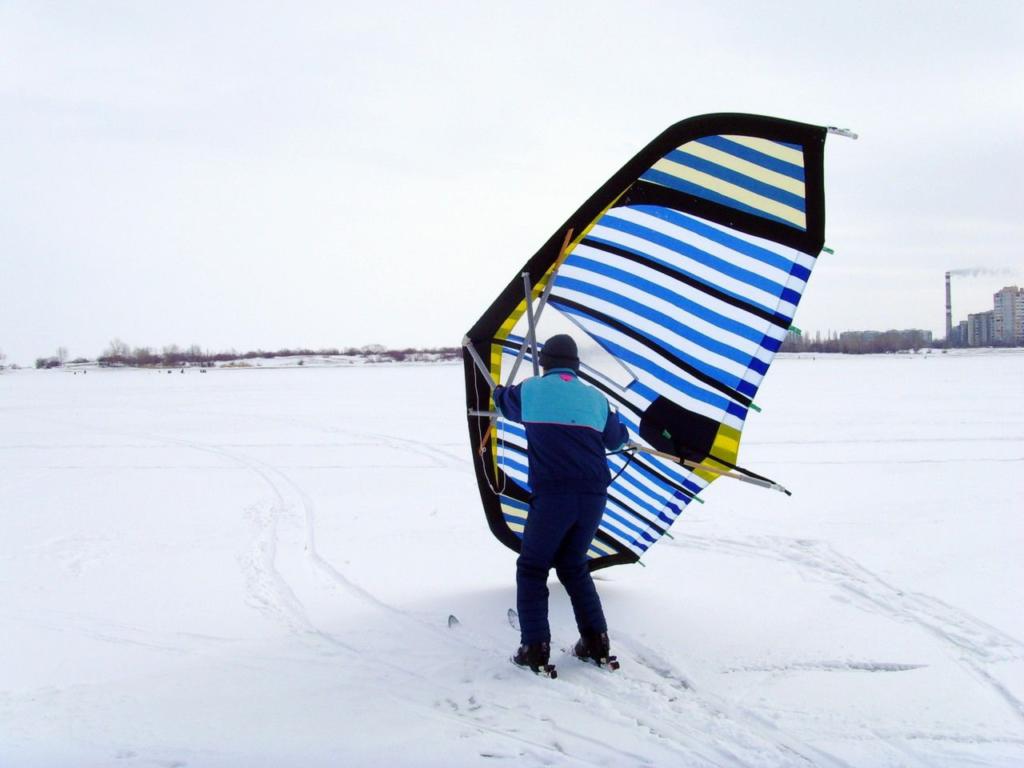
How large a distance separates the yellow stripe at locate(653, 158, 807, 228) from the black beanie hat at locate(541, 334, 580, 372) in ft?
3.08

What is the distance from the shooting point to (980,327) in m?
142

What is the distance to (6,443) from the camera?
579 inches

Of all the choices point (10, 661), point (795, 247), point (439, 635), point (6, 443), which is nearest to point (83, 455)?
point (6, 443)

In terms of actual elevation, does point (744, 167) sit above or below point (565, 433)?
above

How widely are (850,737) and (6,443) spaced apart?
1594cm

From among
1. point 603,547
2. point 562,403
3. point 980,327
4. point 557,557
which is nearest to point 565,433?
point 562,403

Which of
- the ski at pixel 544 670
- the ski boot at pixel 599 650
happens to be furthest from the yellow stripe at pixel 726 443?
Answer: the ski at pixel 544 670

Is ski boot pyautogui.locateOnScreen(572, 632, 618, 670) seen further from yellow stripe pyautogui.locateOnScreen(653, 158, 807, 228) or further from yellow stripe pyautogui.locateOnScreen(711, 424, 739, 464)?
yellow stripe pyautogui.locateOnScreen(653, 158, 807, 228)

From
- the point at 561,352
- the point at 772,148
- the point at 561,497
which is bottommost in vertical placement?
the point at 561,497

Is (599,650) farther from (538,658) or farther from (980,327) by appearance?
(980,327)

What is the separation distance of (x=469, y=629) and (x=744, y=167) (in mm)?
2881

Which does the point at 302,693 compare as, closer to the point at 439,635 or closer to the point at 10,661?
the point at 439,635

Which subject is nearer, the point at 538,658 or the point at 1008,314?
the point at 538,658

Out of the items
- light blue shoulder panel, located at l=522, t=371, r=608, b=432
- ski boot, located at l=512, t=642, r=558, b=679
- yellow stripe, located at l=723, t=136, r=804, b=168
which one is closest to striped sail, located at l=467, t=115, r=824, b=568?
yellow stripe, located at l=723, t=136, r=804, b=168
